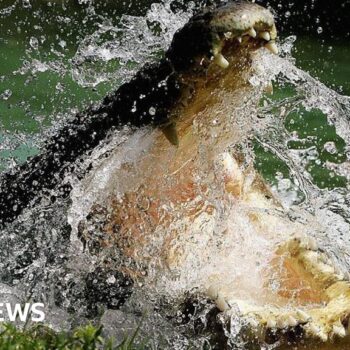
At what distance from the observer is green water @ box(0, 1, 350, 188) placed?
6582 mm

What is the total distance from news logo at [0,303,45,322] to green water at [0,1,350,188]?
194cm

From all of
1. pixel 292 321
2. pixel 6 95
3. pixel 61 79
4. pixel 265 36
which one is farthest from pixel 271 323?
pixel 61 79

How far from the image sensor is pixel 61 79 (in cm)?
895

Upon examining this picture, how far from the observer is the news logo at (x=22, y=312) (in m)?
2.96

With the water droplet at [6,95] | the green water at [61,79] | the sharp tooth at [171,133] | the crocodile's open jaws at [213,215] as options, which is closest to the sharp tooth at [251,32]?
the crocodile's open jaws at [213,215]

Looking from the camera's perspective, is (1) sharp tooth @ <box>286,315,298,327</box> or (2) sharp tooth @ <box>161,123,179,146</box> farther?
(2) sharp tooth @ <box>161,123,179,146</box>

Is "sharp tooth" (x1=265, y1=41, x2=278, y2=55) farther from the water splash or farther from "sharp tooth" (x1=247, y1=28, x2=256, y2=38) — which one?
"sharp tooth" (x1=247, y1=28, x2=256, y2=38)

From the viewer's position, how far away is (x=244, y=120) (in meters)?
3.32

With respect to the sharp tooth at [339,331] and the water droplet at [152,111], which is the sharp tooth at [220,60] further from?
the sharp tooth at [339,331]

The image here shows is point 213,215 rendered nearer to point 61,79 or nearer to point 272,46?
point 272,46

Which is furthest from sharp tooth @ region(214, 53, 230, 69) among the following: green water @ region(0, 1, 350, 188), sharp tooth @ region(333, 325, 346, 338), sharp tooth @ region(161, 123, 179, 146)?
green water @ region(0, 1, 350, 188)

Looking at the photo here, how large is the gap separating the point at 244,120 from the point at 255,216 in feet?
1.27

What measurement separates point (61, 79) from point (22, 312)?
6102 millimetres

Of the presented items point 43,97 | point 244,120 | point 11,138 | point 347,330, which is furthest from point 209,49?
point 43,97
